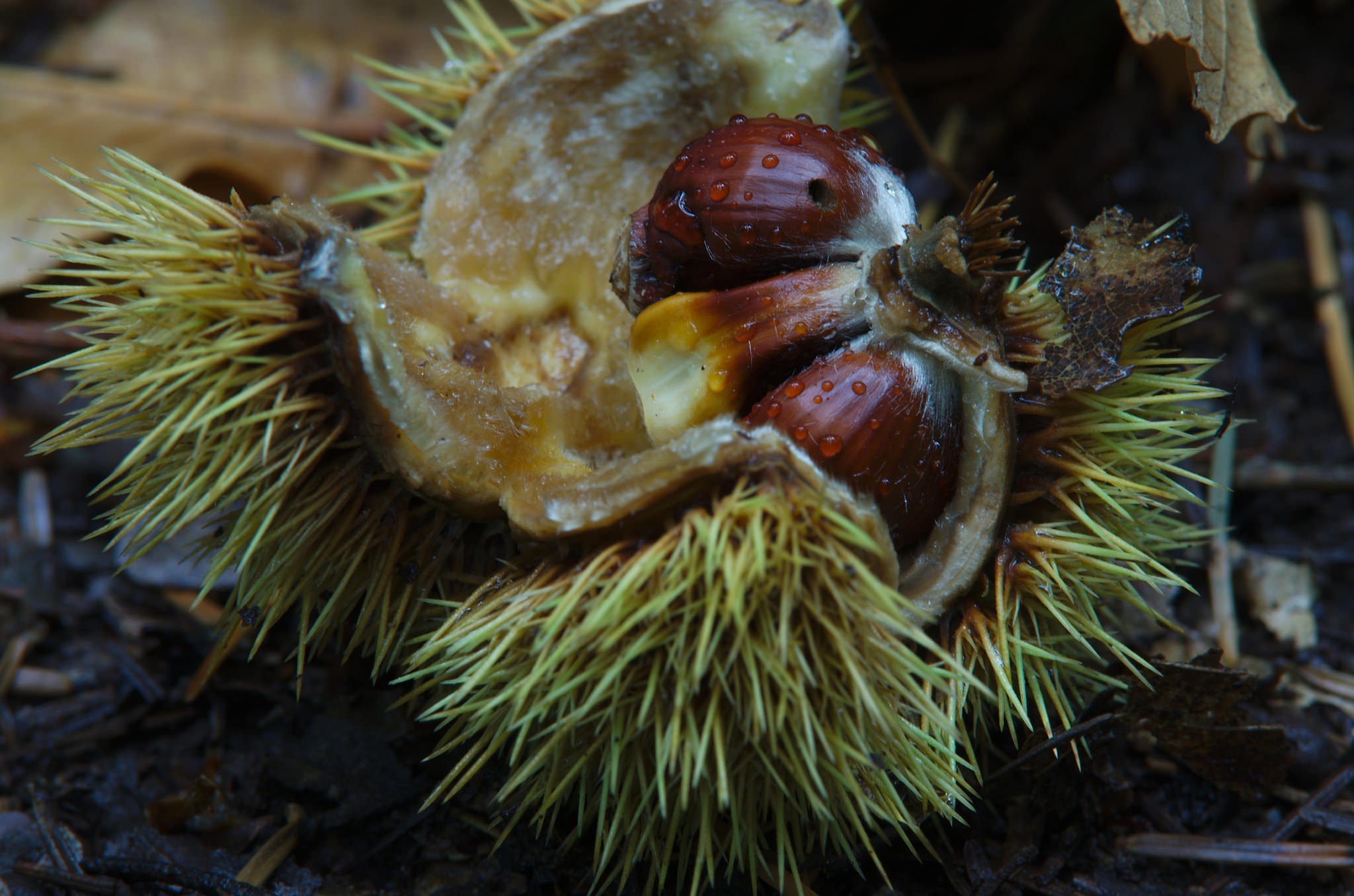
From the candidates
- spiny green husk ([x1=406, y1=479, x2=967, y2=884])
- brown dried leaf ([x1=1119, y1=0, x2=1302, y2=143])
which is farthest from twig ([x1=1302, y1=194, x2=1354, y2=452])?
spiny green husk ([x1=406, y1=479, x2=967, y2=884])

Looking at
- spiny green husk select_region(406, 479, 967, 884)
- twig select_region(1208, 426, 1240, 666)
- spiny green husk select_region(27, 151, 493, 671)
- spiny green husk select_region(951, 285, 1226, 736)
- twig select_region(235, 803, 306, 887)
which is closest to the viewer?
spiny green husk select_region(406, 479, 967, 884)

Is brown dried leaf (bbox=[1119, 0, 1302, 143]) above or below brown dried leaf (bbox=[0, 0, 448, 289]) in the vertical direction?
below

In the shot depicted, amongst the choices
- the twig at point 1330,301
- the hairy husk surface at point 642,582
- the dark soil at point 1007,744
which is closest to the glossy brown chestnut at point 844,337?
the hairy husk surface at point 642,582

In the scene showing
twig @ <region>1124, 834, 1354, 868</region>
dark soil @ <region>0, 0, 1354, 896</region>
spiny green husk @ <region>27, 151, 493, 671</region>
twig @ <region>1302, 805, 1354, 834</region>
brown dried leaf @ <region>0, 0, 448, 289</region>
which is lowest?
twig @ <region>1302, 805, 1354, 834</region>

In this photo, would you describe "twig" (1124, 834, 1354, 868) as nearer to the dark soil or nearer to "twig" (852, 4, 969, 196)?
the dark soil

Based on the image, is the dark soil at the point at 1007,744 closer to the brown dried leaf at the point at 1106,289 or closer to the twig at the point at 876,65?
the brown dried leaf at the point at 1106,289

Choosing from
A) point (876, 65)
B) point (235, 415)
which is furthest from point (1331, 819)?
point (235, 415)

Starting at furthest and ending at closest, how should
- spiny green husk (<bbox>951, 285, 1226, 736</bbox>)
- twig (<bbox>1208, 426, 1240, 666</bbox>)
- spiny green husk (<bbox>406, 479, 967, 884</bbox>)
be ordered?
twig (<bbox>1208, 426, 1240, 666</bbox>) → spiny green husk (<bbox>951, 285, 1226, 736</bbox>) → spiny green husk (<bbox>406, 479, 967, 884</bbox>)
